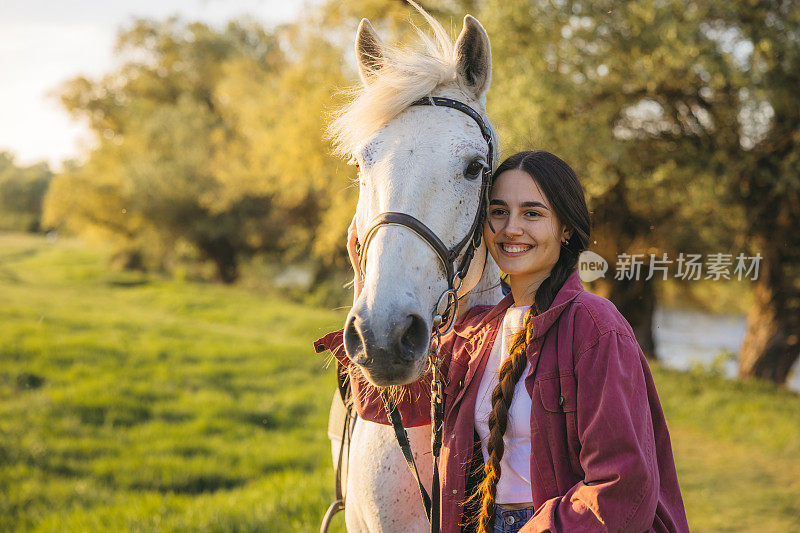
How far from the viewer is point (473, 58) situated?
2018 millimetres

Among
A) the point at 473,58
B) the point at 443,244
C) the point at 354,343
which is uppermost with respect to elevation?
the point at 473,58

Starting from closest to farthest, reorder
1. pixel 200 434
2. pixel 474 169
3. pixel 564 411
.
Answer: pixel 564 411 < pixel 474 169 < pixel 200 434

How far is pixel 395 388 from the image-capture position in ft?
6.12

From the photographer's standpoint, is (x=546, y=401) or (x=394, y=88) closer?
(x=546, y=401)

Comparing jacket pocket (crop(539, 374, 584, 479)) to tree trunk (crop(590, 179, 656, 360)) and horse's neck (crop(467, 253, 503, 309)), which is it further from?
tree trunk (crop(590, 179, 656, 360))

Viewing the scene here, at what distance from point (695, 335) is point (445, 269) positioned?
63.9ft

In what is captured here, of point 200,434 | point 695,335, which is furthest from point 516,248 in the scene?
point 695,335

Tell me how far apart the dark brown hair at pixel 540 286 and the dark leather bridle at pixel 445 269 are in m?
0.15

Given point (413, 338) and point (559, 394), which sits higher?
point (413, 338)

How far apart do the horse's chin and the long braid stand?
0.25 meters

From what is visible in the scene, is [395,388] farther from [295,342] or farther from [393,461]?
[295,342]

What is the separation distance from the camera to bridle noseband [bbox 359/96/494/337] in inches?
63.4

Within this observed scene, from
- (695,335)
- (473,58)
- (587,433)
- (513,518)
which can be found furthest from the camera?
(695,335)

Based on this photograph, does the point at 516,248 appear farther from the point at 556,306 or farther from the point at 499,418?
the point at 499,418
